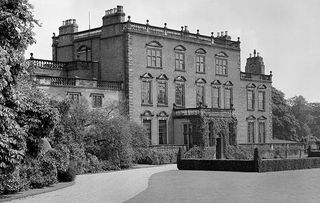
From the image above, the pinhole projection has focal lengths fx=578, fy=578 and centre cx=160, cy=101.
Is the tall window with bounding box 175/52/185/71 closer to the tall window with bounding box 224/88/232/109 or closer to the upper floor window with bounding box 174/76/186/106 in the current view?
the upper floor window with bounding box 174/76/186/106

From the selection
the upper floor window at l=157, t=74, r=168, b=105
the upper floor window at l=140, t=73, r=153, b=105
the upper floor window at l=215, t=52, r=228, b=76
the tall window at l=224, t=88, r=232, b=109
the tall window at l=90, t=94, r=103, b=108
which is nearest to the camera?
the tall window at l=90, t=94, r=103, b=108

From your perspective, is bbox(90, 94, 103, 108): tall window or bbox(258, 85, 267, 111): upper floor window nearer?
bbox(90, 94, 103, 108): tall window

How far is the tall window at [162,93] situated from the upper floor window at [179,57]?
8.89 ft

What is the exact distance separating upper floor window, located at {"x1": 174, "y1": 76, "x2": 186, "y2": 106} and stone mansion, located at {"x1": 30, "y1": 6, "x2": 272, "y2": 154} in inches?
3.1

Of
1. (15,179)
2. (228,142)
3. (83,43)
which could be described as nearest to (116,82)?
(83,43)

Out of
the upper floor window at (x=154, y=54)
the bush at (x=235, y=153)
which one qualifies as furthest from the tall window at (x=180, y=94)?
the bush at (x=235, y=153)

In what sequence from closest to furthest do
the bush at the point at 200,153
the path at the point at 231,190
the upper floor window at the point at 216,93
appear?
1. the path at the point at 231,190
2. the bush at the point at 200,153
3. the upper floor window at the point at 216,93

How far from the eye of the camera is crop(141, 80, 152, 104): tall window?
→ 5338cm

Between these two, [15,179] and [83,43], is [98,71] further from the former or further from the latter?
[15,179]

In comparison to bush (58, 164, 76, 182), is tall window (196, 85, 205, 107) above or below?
above

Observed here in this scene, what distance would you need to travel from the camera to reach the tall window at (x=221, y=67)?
62438 millimetres

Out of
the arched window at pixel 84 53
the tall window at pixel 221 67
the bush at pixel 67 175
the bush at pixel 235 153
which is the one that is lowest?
the bush at pixel 235 153

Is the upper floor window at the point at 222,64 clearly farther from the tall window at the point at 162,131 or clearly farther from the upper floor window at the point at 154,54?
the tall window at the point at 162,131

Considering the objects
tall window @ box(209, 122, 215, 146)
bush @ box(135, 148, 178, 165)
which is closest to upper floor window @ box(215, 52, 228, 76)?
tall window @ box(209, 122, 215, 146)
